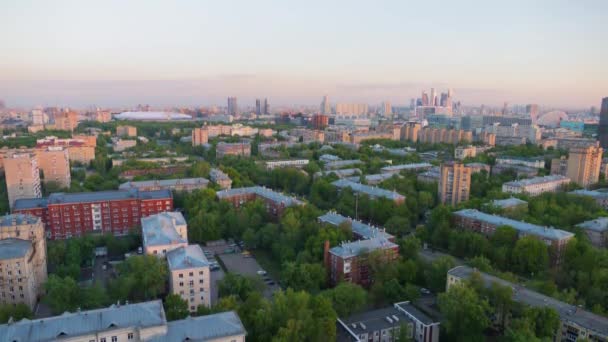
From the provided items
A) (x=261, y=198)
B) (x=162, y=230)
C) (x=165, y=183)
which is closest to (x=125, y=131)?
(x=165, y=183)

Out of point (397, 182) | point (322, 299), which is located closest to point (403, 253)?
point (322, 299)

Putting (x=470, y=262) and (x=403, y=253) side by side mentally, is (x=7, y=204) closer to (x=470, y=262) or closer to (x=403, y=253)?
(x=403, y=253)

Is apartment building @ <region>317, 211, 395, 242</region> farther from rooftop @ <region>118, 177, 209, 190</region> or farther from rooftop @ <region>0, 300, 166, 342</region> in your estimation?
rooftop @ <region>118, 177, 209, 190</region>

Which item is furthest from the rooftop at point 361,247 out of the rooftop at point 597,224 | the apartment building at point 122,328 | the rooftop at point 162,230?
the rooftop at point 597,224

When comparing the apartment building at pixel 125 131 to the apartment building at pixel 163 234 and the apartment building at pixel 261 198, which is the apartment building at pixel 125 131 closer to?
the apartment building at pixel 261 198

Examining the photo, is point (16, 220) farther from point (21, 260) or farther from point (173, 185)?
point (173, 185)

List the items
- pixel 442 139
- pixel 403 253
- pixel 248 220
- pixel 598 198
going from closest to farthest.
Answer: pixel 403 253 → pixel 248 220 → pixel 598 198 → pixel 442 139
